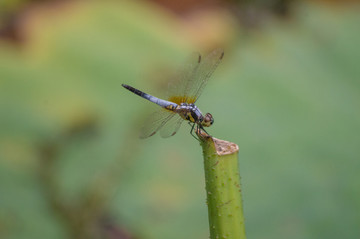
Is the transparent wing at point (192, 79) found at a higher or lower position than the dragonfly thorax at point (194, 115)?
higher

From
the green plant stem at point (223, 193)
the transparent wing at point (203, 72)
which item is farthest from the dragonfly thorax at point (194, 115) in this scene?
the green plant stem at point (223, 193)

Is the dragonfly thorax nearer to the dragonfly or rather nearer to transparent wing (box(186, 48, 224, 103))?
the dragonfly

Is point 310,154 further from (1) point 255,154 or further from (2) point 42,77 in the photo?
(2) point 42,77

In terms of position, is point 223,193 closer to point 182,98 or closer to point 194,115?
point 194,115

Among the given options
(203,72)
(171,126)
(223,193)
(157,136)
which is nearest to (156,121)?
(171,126)

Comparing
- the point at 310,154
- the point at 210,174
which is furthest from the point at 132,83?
the point at 210,174

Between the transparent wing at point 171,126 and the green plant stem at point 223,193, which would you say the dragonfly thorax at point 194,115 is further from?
the green plant stem at point 223,193
